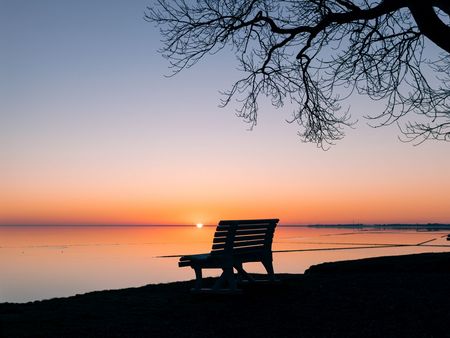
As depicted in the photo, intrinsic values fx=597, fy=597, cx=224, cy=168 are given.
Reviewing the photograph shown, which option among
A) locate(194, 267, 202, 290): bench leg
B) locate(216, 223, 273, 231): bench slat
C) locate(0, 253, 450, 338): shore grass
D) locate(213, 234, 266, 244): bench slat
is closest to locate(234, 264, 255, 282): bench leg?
locate(0, 253, 450, 338): shore grass

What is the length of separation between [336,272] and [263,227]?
3.42m

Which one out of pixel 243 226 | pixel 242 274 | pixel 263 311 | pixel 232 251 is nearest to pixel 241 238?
pixel 243 226

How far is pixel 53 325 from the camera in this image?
A: 763 centimetres

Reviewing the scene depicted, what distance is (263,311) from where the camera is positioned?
834cm

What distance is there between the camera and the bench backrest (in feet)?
32.1

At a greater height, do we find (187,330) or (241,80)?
(241,80)

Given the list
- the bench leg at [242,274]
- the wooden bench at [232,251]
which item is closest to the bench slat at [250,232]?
the wooden bench at [232,251]

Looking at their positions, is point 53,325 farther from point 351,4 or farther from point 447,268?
point 447,268

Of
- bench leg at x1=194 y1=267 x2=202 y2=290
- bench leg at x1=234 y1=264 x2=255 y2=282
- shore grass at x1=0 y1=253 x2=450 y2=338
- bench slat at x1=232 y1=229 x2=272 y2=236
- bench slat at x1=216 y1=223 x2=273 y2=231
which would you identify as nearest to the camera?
shore grass at x1=0 y1=253 x2=450 y2=338

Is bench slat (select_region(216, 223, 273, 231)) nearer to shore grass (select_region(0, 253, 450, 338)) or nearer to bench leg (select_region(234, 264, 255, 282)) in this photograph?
bench leg (select_region(234, 264, 255, 282))

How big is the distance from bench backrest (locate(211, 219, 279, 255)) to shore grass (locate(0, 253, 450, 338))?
720 mm

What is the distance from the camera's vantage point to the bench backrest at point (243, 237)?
977cm

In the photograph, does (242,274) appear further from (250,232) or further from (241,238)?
(241,238)

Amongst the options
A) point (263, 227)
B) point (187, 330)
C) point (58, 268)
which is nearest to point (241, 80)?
point (263, 227)
